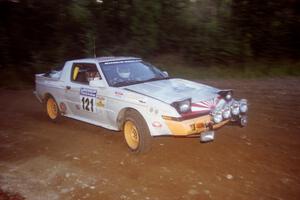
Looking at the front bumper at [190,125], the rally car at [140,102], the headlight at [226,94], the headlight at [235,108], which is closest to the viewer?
the front bumper at [190,125]

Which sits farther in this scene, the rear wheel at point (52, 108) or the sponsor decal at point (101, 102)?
the rear wheel at point (52, 108)

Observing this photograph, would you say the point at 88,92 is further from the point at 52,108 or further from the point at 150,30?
the point at 150,30

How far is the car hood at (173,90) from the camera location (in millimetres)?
5965

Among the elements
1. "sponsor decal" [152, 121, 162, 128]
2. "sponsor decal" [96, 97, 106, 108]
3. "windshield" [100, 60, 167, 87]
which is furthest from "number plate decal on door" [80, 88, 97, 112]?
"sponsor decal" [152, 121, 162, 128]

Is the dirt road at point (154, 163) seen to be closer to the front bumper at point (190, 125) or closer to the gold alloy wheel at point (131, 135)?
the gold alloy wheel at point (131, 135)

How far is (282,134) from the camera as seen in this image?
A: 718cm

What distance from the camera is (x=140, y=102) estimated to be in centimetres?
602

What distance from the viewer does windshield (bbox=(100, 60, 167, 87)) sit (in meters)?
6.91

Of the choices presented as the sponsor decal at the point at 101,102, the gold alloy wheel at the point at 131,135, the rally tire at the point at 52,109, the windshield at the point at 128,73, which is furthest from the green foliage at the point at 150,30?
the gold alloy wheel at the point at 131,135

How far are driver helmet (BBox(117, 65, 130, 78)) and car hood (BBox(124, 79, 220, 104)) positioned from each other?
0.55m

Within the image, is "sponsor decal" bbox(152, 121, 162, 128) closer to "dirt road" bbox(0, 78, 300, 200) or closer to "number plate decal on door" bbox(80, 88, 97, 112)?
"dirt road" bbox(0, 78, 300, 200)

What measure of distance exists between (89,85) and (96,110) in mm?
545

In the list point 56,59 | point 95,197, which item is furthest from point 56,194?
point 56,59

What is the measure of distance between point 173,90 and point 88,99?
190 centimetres
